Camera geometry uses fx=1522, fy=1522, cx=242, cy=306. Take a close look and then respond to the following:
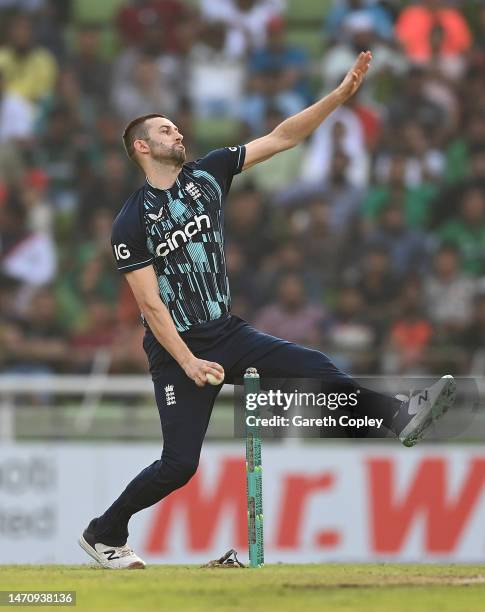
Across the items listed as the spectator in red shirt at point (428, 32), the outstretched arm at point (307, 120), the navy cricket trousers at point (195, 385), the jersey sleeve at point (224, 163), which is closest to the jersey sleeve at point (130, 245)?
the navy cricket trousers at point (195, 385)

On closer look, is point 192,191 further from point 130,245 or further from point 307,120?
point 307,120

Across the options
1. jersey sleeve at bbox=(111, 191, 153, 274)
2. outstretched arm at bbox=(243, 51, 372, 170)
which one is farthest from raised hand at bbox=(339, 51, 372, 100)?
jersey sleeve at bbox=(111, 191, 153, 274)

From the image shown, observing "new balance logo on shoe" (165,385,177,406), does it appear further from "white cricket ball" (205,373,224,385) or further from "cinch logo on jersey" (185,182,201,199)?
"cinch logo on jersey" (185,182,201,199)

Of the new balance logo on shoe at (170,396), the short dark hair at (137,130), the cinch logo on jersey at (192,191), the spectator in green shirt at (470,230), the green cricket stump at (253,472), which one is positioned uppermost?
the short dark hair at (137,130)

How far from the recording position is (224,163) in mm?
9047

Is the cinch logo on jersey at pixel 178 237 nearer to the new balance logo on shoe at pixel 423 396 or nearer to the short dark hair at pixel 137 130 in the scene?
the short dark hair at pixel 137 130

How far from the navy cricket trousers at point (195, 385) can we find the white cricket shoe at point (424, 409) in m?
0.12

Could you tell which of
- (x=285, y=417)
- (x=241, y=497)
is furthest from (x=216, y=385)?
(x=241, y=497)

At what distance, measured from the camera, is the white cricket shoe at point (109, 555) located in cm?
908

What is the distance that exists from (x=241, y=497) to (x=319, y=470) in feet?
2.53

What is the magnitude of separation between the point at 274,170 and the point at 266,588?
9366 millimetres

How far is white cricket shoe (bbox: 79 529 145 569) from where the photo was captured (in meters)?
9.08

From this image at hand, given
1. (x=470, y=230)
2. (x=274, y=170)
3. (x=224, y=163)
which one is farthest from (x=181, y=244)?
(x=274, y=170)

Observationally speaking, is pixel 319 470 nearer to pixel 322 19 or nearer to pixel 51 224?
pixel 51 224
